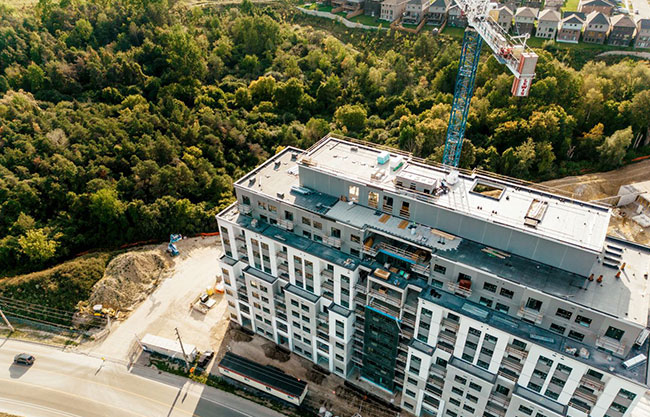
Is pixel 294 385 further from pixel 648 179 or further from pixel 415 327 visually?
pixel 648 179

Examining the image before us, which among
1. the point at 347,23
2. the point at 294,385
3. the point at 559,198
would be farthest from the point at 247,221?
the point at 347,23

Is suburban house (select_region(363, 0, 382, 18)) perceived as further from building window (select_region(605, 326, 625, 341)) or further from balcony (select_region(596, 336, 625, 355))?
balcony (select_region(596, 336, 625, 355))

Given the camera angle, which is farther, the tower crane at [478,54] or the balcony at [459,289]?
the tower crane at [478,54]

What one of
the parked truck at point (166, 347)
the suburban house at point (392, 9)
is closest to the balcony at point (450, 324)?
the parked truck at point (166, 347)

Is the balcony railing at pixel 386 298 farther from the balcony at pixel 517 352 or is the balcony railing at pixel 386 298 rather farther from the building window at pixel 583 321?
the building window at pixel 583 321

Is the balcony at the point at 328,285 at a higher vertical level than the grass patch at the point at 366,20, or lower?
lower
